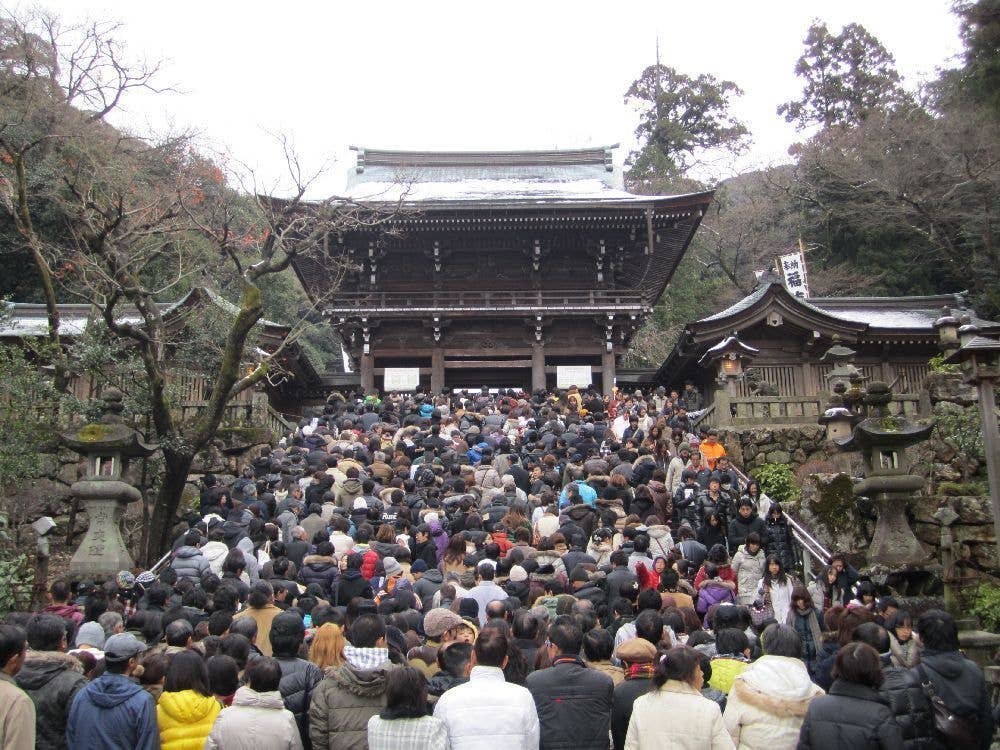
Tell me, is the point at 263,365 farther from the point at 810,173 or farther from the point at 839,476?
the point at 810,173

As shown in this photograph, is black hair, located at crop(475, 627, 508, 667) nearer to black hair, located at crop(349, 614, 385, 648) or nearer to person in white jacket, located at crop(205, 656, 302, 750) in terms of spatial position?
black hair, located at crop(349, 614, 385, 648)

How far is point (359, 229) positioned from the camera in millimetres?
23562

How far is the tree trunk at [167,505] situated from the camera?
42.3 ft

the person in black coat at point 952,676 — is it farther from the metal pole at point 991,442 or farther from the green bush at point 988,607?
the green bush at point 988,607

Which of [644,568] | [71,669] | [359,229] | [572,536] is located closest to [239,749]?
[71,669]

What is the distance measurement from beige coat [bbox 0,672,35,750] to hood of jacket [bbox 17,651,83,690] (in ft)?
2.27

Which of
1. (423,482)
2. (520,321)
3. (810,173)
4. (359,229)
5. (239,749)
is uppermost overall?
(810,173)

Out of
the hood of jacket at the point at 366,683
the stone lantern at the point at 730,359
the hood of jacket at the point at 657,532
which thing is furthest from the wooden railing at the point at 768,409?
the hood of jacket at the point at 366,683

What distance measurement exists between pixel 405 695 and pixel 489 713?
1.36ft

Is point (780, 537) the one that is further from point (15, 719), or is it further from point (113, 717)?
point (15, 719)

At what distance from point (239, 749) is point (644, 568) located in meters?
4.33

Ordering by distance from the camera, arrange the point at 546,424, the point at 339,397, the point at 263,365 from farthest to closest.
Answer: the point at 339,397, the point at 546,424, the point at 263,365

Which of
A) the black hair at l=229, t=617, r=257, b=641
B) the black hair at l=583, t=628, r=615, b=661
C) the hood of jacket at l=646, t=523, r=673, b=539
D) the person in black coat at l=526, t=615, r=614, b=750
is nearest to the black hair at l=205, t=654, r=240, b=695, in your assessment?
the black hair at l=229, t=617, r=257, b=641

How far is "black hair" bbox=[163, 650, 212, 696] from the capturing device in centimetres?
475
